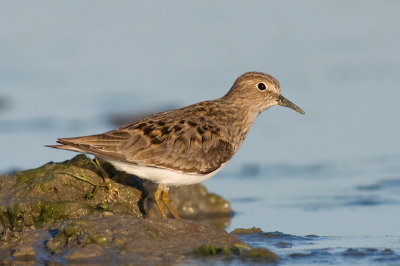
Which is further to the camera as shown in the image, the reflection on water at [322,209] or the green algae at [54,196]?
the green algae at [54,196]

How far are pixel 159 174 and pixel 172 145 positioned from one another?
17.2 inches

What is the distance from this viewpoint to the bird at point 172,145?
29.0 ft

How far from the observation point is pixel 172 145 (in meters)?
9.10

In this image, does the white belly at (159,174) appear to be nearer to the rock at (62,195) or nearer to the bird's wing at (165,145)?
the bird's wing at (165,145)

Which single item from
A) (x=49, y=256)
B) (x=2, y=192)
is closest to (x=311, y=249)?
(x=49, y=256)

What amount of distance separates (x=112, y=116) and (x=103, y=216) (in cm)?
913

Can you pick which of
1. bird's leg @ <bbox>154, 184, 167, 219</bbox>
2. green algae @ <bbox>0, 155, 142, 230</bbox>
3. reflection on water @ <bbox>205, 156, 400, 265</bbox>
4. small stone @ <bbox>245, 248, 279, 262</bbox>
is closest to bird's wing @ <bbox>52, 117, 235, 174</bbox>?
bird's leg @ <bbox>154, 184, 167, 219</bbox>

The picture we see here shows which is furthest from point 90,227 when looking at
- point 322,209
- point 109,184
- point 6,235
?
point 322,209

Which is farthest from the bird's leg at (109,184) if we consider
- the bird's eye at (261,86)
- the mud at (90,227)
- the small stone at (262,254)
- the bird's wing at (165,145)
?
the bird's eye at (261,86)

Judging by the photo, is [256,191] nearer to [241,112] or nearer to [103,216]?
[241,112]

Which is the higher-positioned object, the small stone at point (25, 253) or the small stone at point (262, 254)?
the small stone at point (262, 254)

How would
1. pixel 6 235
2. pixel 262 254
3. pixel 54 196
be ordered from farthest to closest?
pixel 54 196 < pixel 6 235 < pixel 262 254

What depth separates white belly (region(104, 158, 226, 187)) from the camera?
8.90 metres

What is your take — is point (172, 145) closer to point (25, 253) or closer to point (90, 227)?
point (90, 227)
